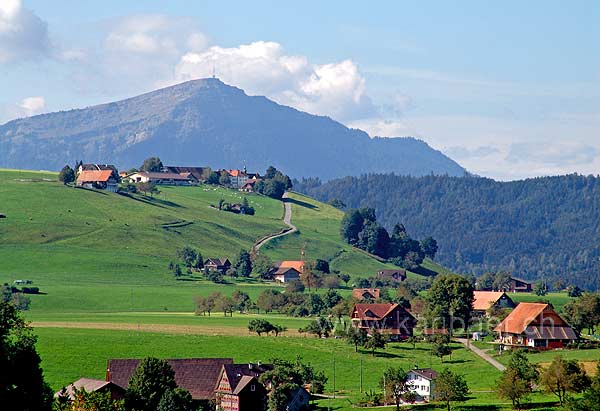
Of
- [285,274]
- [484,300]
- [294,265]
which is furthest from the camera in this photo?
[294,265]

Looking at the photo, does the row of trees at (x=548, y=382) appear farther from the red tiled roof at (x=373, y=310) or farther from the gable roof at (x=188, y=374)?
the red tiled roof at (x=373, y=310)

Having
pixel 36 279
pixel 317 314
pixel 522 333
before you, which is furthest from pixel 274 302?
pixel 522 333

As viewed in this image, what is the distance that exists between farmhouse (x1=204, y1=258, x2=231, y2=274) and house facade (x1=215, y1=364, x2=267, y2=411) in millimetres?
99809

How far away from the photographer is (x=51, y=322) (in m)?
125

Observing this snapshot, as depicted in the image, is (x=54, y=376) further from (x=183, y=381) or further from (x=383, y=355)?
(x=383, y=355)

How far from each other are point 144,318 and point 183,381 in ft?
157

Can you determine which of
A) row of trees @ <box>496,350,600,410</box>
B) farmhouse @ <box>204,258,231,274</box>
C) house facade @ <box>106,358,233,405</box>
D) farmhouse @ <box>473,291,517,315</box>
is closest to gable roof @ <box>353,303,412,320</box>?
farmhouse @ <box>473,291,517,315</box>

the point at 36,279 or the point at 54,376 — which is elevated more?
the point at 36,279

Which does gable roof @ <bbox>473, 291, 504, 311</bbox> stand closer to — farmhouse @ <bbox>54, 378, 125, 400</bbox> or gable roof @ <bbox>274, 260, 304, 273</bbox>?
gable roof @ <bbox>274, 260, 304, 273</bbox>

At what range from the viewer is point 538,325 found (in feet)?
386

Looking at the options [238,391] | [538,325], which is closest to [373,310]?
[538,325]

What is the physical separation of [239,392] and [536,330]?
41.7 metres

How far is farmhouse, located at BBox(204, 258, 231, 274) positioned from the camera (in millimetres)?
189113

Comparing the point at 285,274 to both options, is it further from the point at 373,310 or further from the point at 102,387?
the point at 102,387
